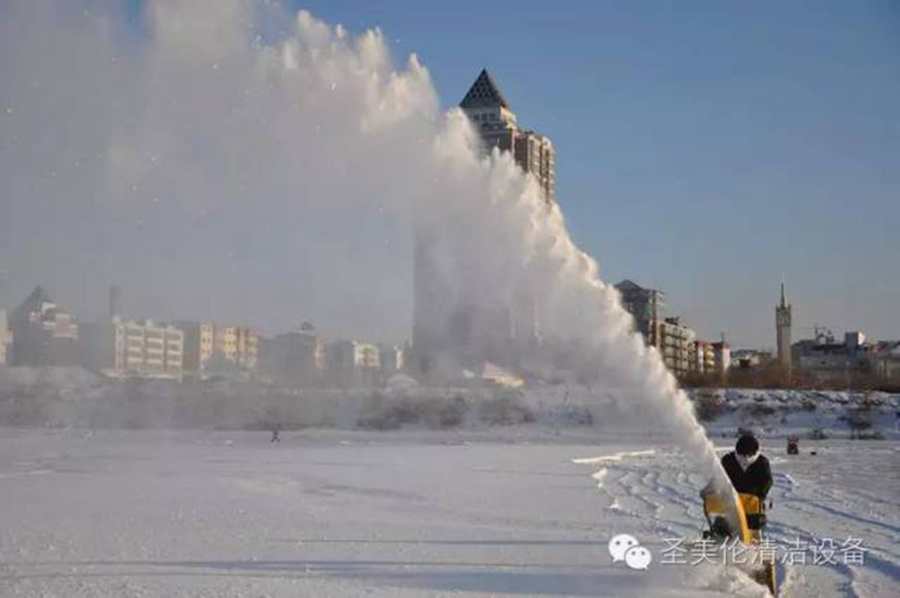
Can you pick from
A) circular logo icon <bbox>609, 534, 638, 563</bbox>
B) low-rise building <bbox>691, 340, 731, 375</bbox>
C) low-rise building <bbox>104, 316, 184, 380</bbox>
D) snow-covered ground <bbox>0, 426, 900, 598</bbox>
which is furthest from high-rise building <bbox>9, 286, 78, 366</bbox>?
low-rise building <bbox>691, 340, 731, 375</bbox>

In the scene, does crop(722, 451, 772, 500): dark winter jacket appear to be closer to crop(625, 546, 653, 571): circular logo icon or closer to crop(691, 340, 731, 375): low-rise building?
crop(625, 546, 653, 571): circular logo icon

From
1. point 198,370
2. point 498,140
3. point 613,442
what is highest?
point 498,140

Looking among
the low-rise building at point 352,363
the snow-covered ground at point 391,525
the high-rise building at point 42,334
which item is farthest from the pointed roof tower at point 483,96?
the low-rise building at point 352,363

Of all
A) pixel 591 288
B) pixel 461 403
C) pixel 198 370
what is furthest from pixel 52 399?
pixel 591 288

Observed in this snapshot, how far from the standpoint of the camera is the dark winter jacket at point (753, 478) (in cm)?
957

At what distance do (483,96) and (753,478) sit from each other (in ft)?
63.1

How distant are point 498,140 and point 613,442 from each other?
30536 millimetres

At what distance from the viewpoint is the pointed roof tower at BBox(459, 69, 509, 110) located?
25.3 meters

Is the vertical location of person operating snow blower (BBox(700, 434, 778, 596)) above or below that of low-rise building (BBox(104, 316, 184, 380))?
below

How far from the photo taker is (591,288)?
14.1 meters

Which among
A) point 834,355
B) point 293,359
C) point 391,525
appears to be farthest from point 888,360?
point 391,525

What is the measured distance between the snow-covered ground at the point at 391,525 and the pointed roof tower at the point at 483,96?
355 inches

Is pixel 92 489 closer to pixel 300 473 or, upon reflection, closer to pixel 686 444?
pixel 300 473

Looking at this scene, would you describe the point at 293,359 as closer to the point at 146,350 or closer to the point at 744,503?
→ the point at 146,350
